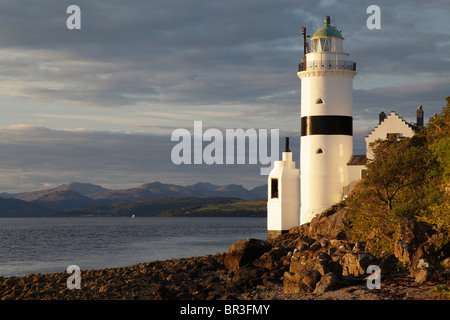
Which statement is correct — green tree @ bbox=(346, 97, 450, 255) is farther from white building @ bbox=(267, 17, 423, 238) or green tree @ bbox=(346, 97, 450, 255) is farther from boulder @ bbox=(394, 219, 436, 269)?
white building @ bbox=(267, 17, 423, 238)

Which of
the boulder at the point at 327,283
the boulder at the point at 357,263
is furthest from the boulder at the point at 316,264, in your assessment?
the boulder at the point at 327,283

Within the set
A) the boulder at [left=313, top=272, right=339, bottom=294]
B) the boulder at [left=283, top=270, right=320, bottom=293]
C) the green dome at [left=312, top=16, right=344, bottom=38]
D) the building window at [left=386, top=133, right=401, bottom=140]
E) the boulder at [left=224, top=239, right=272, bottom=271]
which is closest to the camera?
the boulder at [left=313, top=272, right=339, bottom=294]

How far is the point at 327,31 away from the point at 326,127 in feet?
26.2

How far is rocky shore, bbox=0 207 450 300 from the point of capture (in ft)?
67.0

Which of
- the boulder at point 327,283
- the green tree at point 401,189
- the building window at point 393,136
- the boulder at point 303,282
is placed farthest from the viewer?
the building window at point 393,136

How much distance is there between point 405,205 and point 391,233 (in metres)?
2.18

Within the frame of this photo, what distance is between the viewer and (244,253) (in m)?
30.1

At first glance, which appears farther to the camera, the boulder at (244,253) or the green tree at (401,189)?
the boulder at (244,253)

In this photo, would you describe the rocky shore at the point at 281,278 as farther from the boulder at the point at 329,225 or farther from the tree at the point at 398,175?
the tree at the point at 398,175

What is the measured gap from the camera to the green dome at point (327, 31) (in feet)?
149

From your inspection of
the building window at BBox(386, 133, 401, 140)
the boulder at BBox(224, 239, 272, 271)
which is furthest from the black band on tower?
the boulder at BBox(224, 239, 272, 271)

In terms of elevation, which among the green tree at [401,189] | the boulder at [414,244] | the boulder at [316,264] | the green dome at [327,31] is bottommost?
the boulder at [316,264]
